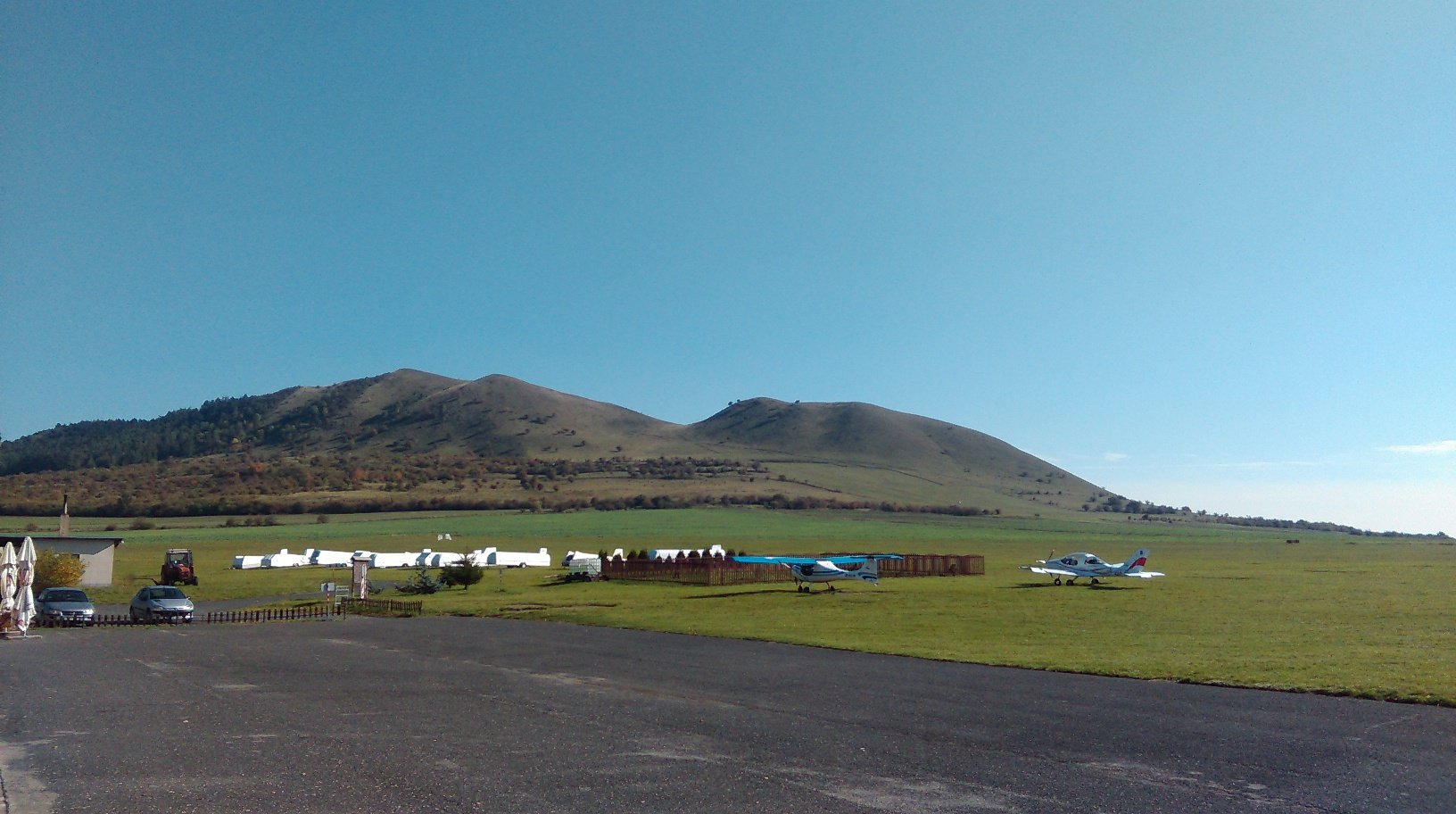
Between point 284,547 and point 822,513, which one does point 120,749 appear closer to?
point 284,547

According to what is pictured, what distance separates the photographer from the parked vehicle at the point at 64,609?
32875mm

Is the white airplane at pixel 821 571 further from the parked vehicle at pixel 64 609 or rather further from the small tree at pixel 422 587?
the parked vehicle at pixel 64 609

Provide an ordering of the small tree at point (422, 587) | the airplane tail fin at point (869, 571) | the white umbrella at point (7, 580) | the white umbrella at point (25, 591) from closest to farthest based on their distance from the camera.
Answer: the white umbrella at point (7, 580)
the white umbrella at point (25, 591)
the airplane tail fin at point (869, 571)
the small tree at point (422, 587)

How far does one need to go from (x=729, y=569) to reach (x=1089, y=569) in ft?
66.2

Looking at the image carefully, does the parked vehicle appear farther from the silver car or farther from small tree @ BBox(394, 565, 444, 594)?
small tree @ BBox(394, 565, 444, 594)

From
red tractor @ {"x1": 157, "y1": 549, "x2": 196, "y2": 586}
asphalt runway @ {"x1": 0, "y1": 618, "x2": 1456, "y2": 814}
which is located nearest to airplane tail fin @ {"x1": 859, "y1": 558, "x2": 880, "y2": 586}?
asphalt runway @ {"x1": 0, "y1": 618, "x2": 1456, "y2": 814}

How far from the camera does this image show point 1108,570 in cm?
5069

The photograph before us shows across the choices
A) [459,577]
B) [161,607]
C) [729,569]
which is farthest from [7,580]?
[729,569]

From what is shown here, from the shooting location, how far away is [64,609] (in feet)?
108

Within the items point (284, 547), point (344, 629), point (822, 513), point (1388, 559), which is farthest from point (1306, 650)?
point (822, 513)

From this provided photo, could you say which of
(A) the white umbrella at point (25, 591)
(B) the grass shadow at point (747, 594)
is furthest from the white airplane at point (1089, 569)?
(A) the white umbrella at point (25, 591)

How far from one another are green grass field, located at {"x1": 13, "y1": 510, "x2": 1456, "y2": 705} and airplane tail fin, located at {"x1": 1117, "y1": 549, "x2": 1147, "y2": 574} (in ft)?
2.56

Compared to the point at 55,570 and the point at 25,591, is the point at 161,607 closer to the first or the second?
the point at 25,591

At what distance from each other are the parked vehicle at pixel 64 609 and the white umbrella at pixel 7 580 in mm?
4041
